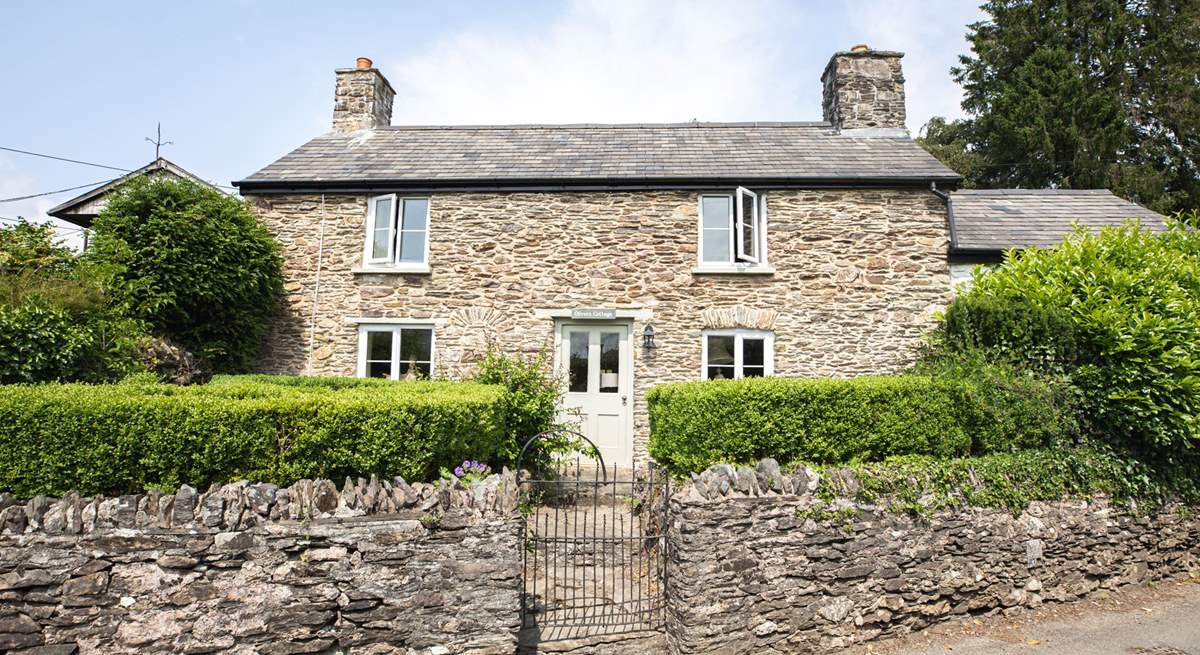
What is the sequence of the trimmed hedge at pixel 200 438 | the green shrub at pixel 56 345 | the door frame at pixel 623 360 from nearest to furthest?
the trimmed hedge at pixel 200 438 < the green shrub at pixel 56 345 < the door frame at pixel 623 360

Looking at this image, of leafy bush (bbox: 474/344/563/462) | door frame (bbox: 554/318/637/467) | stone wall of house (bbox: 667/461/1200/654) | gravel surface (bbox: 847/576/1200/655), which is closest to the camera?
stone wall of house (bbox: 667/461/1200/654)

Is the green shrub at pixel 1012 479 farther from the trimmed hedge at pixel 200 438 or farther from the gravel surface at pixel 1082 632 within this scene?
the trimmed hedge at pixel 200 438

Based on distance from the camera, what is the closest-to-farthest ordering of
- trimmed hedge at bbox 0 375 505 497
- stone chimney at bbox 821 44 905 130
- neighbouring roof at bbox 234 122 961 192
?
1. trimmed hedge at bbox 0 375 505 497
2. neighbouring roof at bbox 234 122 961 192
3. stone chimney at bbox 821 44 905 130

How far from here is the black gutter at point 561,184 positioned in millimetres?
10469

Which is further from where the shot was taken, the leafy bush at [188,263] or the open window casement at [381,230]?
the open window casement at [381,230]

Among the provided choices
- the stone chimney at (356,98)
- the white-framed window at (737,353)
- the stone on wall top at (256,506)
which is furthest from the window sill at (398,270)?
the stone on wall top at (256,506)

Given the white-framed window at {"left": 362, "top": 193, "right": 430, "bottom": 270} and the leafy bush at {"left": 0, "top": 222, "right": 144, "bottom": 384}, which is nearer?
the leafy bush at {"left": 0, "top": 222, "right": 144, "bottom": 384}

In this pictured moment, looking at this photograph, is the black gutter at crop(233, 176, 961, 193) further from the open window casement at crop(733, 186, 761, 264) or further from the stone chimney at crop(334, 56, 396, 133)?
the stone chimney at crop(334, 56, 396, 133)

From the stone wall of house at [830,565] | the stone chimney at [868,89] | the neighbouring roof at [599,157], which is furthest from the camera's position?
the stone chimney at [868,89]

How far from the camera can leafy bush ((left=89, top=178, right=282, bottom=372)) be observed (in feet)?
28.6

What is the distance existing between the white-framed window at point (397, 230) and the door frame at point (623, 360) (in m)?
2.87

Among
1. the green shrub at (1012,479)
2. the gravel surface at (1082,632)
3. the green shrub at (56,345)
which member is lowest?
the gravel surface at (1082,632)

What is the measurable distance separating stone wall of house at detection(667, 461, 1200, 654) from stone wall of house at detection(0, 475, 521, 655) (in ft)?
5.15

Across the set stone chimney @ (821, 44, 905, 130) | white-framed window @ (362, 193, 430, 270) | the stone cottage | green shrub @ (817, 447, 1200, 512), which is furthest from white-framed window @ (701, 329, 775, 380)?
stone chimney @ (821, 44, 905, 130)
